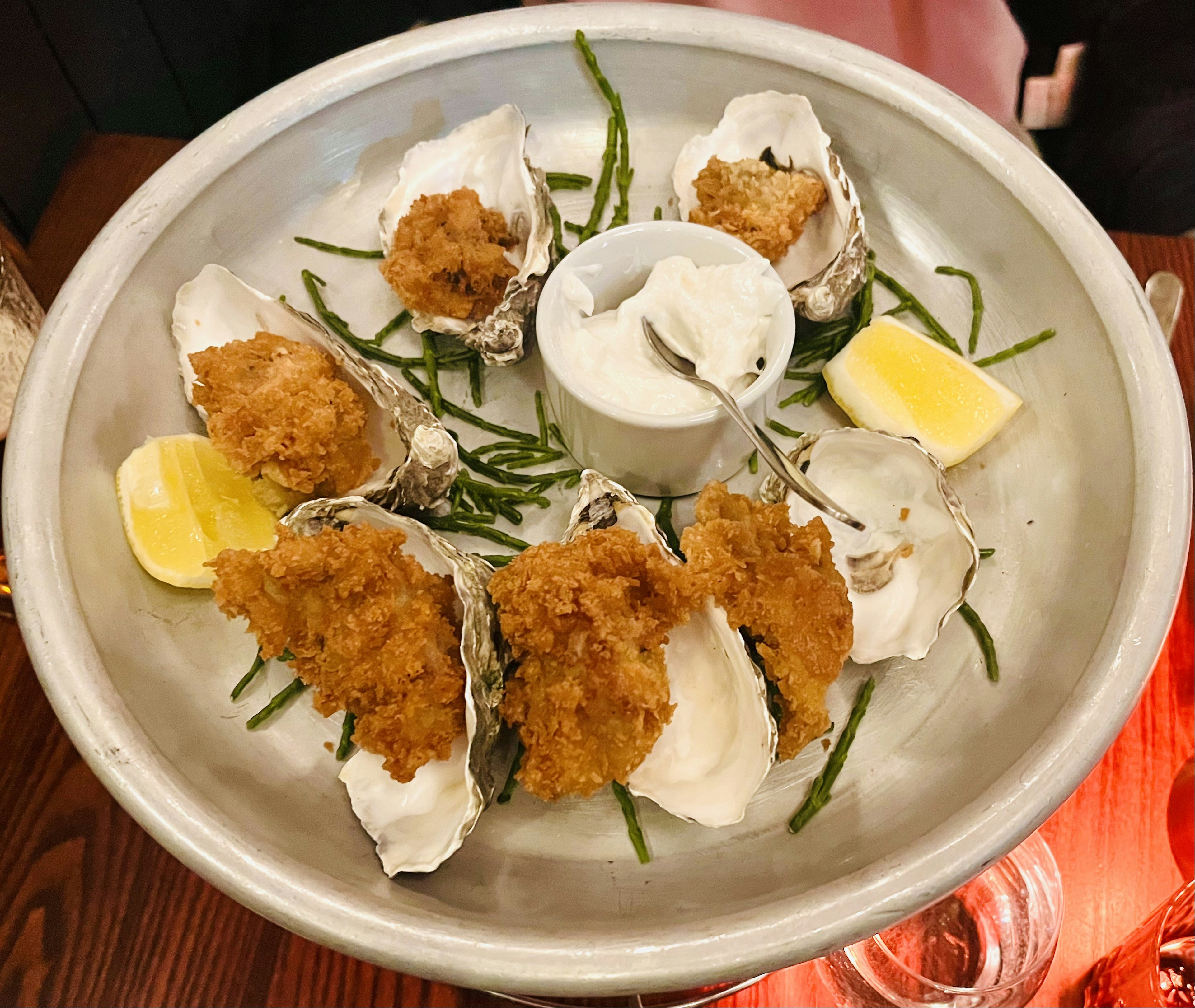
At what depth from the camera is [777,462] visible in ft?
4.06

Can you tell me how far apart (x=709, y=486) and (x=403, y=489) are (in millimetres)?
453

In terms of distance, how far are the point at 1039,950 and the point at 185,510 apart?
1379 millimetres

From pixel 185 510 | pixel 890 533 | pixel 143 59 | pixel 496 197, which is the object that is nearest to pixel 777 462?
pixel 890 533

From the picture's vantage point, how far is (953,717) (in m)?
1.23

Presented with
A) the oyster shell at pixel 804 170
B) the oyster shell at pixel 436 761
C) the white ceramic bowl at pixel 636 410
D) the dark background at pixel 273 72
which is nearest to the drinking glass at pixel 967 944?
the oyster shell at pixel 436 761

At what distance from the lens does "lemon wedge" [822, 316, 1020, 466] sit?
1.35 metres

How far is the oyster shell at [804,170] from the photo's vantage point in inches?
55.2

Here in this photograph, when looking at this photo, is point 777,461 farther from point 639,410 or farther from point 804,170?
point 804,170

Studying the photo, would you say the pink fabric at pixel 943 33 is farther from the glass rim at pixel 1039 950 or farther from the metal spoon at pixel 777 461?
the glass rim at pixel 1039 950

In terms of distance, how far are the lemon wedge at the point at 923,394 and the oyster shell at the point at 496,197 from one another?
536mm

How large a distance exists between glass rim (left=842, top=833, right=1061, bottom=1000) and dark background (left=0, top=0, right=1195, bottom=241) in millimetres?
1649

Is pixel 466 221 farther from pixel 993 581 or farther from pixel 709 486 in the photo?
pixel 993 581

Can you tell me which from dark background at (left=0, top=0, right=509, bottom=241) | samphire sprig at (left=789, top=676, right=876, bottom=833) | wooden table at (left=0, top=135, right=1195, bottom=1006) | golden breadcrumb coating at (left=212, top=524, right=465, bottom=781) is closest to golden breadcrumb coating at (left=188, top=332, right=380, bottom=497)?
golden breadcrumb coating at (left=212, top=524, right=465, bottom=781)

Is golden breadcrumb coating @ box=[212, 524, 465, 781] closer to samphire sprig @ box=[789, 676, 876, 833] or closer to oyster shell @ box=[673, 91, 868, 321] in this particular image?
samphire sprig @ box=[789, 676, 876, 833]
